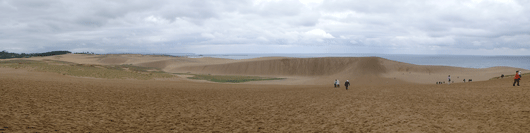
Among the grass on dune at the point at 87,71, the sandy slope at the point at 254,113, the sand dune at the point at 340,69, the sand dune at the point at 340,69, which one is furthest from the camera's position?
the sand dune at the point at 340,69

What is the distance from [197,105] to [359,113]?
30.6 feet

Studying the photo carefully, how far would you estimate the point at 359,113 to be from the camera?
15125 millimetres

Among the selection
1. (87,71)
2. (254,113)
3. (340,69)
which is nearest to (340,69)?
(340,69)

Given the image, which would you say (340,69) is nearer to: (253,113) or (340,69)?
(340,69)

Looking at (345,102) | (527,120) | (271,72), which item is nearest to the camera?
(527,120)

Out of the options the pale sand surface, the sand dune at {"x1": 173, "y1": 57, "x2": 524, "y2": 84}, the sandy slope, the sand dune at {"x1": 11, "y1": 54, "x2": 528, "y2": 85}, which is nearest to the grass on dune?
the pale sand surface

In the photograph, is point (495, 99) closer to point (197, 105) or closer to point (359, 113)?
point (359, 113)

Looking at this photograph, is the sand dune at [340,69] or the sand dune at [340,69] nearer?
the sand dune at [340,69]

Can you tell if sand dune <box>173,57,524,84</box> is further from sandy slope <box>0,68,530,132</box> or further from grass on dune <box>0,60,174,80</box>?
sandy slope <box>0,68,530,132</box>

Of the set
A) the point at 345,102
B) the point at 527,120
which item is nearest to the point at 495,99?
the point at 527,120

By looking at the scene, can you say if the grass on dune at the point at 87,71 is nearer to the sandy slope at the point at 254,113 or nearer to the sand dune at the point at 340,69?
the sandy slope at the point at 254,113

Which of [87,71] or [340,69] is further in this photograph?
[340,69]

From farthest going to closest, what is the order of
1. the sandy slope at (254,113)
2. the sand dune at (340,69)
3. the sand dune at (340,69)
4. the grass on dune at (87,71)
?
the sand dune at (340,69) → the sand dune at (340,69) → the grass on dune at (87,71) → the sandy slope at (254,113)

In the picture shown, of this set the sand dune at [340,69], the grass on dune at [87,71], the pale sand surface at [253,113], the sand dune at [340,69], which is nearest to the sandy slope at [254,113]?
the pale sand surface at [253,113]
